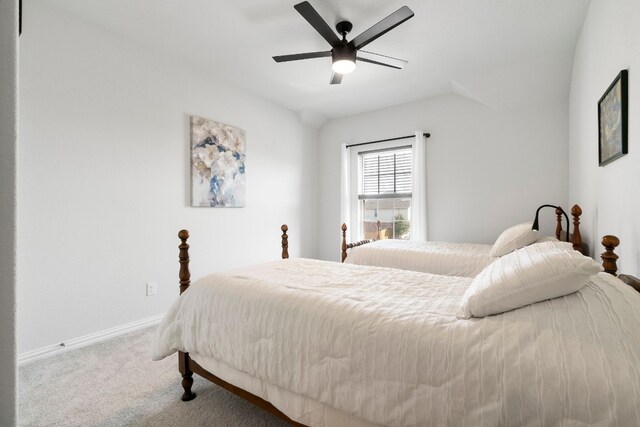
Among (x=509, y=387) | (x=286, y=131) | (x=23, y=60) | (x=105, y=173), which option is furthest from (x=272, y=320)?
(x=286, y=131)

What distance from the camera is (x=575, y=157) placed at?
2961 mm

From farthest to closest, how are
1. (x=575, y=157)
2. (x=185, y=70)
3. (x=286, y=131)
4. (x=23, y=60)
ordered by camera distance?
(x=286, y=131) → (x=185, y=70) → (x=575, y=157) → (x=23, y=60)

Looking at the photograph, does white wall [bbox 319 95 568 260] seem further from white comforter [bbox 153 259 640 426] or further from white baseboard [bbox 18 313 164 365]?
white baseboard [bbox 18 313 164 365]

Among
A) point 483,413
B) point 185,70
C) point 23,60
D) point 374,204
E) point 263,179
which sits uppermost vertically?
point 185,70

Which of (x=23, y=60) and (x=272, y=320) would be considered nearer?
(x=272, y=320)

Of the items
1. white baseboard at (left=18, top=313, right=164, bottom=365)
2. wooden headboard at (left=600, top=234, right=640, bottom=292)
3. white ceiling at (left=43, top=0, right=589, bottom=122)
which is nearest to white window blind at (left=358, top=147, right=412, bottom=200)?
white ceiling at (left=43, top=0, right=589, bottom=122)

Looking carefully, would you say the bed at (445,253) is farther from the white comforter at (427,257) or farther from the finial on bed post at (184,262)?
the finial on bed post at (184,262)

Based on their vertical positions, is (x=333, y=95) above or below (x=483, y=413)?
above

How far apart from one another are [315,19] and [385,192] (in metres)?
2.95

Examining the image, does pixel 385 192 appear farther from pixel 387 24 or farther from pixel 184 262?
pixel 184 262

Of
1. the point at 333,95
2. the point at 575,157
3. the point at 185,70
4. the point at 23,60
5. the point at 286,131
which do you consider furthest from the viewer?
the point at 286,131

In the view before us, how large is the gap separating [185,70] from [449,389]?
3583mm

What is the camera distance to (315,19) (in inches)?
81.5

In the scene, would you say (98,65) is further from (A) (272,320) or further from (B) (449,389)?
(B) (449,389)
